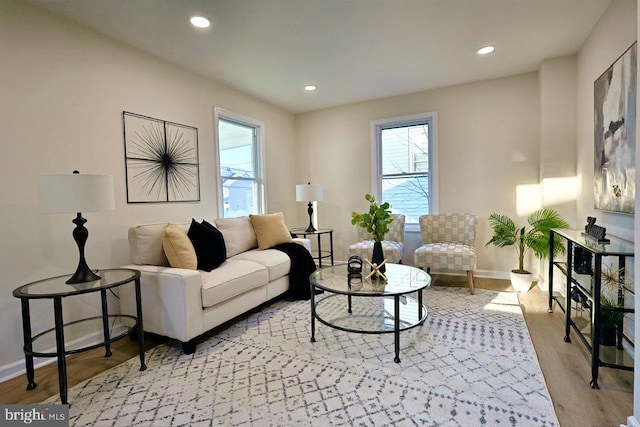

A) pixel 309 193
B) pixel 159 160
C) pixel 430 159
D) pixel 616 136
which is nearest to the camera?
pixel 616 136

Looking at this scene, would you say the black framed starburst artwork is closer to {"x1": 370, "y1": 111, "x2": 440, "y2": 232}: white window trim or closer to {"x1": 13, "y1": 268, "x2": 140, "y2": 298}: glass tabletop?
{"x1": 13, "y1": 268, "x2": 140, "y2": 298}: glass tabletop

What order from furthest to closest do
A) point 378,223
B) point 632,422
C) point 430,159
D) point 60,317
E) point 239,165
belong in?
1. point 430,159
2. point 239,165
3. point 378,223
4. point 60,317
5. point 632,422

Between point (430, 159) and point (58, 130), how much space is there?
4078mm

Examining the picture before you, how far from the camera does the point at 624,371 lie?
1.97m

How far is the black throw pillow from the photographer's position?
9.12 feet

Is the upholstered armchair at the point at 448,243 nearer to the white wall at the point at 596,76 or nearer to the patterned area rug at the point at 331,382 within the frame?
the patterned area rug at the point at 331,382

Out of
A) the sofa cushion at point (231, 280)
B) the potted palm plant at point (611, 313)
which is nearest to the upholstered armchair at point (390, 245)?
the sofa cushion at point (231, 280)

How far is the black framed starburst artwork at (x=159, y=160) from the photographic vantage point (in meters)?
2.90

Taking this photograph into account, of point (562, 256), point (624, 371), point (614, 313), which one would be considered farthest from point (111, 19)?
point (562, 256)

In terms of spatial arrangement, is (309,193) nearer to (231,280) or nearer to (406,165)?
(406,165)

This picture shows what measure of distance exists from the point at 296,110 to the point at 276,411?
4.40 meters

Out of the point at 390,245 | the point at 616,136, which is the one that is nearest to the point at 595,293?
the point at 616,136

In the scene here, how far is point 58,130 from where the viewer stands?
238cm

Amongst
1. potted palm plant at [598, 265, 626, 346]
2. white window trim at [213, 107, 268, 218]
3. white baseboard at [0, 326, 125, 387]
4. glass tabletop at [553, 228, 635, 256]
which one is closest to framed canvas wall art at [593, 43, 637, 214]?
glass tabletop at [553, 228, 635, 256]
